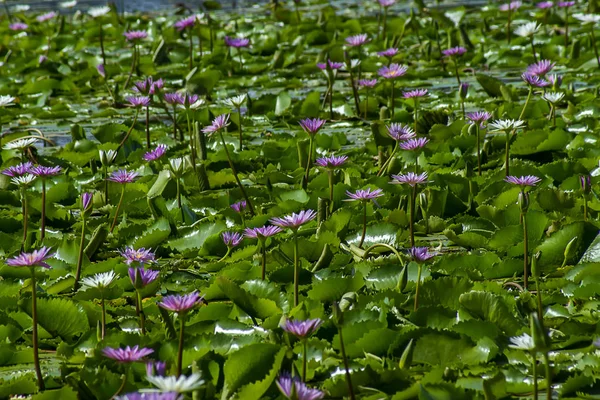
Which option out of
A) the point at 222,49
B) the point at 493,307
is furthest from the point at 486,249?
the point at 222,49

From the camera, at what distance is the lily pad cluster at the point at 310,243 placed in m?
1.99

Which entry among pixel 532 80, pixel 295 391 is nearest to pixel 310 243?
pixel 295 391

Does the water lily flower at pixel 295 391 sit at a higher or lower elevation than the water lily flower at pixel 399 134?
higher

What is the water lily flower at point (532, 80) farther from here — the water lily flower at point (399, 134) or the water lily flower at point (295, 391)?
the water lily flower at point (295, 391)

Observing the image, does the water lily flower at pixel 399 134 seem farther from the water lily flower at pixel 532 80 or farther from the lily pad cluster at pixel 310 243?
the water lily flower at pixel 532 80

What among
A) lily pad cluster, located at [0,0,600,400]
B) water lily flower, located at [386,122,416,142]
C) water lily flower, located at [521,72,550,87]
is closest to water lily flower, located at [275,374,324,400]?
lily pad cluster, located at [0,0,600,400]

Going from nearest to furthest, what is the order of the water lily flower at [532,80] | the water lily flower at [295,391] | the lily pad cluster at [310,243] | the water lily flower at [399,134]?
the water lily flower at [295,391] < the lily pad cluster at [310,243] < the water lily flower at [399,134] < the water lily flower at [532,80]

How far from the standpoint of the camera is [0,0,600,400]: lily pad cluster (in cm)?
199

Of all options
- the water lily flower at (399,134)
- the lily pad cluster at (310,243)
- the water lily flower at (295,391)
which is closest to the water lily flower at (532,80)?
the lily pad cluster at (310,243)

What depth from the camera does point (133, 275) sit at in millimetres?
2033

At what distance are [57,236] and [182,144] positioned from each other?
3.98ft

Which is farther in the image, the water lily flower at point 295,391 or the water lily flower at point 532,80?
the water lily flower at point 532,80

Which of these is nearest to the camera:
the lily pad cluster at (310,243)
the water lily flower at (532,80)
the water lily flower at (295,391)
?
the water lily flower at (295,391)

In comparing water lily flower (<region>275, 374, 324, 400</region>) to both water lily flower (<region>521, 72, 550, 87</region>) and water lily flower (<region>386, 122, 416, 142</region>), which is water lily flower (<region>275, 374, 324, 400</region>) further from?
water lily flower (<region>521, 72, 550, 87</region>)
